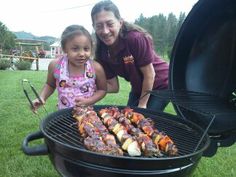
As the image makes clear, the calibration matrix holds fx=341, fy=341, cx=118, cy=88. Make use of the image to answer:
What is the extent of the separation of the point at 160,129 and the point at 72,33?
112 centimetres

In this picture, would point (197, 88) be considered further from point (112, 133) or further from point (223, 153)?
point (223, 153)

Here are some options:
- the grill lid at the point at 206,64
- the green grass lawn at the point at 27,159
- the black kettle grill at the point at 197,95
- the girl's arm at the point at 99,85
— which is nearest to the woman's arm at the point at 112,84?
the girl's arm at the point at 99,85

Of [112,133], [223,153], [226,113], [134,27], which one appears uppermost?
[134,27]

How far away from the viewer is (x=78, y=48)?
112 inches

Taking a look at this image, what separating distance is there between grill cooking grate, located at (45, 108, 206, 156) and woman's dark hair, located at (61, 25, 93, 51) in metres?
0.67

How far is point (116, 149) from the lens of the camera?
1767 mm

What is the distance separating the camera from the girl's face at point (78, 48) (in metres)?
2.82

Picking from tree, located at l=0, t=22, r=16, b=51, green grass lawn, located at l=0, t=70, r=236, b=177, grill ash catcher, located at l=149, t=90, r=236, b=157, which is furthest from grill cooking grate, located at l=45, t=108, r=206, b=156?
tree, located at l=0, t=22, r=16, b=51

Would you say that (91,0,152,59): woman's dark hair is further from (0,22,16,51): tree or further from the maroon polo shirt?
(0,22,16,51): tree

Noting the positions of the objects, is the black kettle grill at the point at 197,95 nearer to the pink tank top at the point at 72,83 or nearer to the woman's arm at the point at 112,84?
the pink tank top at the point at 72,83

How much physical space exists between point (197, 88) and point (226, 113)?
572 millimetres

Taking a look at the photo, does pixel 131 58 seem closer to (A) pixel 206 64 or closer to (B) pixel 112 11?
(B) pixel 112 11

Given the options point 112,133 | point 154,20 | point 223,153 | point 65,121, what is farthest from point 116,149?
point 154,20

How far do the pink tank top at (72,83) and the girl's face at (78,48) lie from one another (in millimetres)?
205
